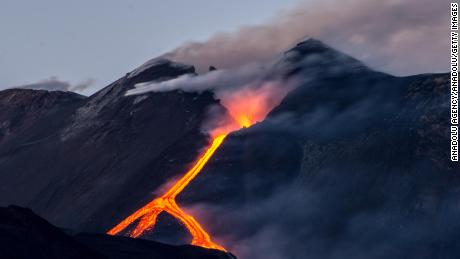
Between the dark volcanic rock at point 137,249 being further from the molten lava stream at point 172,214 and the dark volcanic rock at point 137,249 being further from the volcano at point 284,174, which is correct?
the volcano at point 284,174

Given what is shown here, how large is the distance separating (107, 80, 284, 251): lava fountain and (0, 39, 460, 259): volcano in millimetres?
430

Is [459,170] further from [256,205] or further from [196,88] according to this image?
[196,88]

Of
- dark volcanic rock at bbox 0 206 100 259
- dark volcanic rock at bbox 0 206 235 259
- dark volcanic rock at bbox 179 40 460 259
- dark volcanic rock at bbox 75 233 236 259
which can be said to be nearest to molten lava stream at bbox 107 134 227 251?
dark volcanic rock at bbox 179 40 460 259

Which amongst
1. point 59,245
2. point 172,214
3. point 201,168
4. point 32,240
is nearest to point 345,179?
point 201,168

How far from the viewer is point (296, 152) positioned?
6767 inches

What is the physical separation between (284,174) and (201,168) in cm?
1092

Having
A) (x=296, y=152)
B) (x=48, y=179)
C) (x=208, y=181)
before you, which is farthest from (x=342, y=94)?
(x=48, y=179)

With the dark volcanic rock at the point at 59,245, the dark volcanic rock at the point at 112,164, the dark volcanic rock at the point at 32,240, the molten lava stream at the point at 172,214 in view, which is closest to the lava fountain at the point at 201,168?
the molten lava stream at the point at 172,214

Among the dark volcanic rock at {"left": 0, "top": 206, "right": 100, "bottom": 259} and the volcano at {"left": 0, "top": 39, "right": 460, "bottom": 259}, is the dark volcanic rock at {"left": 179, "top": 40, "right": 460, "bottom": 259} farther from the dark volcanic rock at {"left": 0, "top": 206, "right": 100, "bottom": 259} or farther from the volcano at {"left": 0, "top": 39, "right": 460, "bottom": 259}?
the dark volcanic rock at {"left": 0, "top": 206, "right": 100, "bottom": 259}

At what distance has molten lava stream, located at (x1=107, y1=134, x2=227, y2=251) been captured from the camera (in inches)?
5817

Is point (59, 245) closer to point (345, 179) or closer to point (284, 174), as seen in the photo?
point (345, 179)

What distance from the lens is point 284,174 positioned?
16812cm

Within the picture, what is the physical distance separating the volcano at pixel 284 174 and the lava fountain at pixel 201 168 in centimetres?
43

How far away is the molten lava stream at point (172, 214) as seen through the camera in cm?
14775
